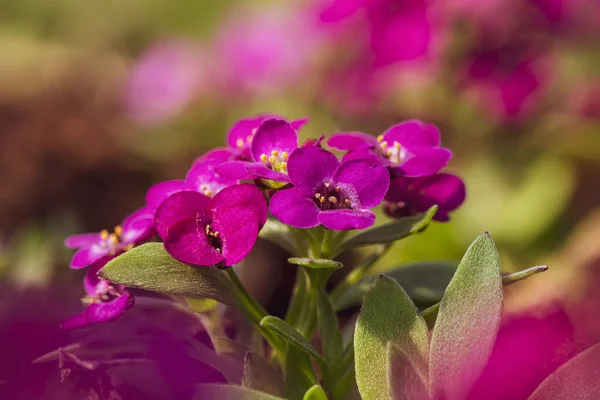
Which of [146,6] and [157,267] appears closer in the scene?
[157,267]

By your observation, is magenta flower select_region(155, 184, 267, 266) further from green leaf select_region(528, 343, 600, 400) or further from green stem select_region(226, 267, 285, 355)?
green leaf select_region(528, 343, 600, 400)

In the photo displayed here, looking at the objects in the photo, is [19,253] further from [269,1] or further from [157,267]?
[269,1]

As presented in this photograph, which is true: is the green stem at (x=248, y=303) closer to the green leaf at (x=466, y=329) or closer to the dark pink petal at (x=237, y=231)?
the dark pink petal at (x=237, y=231)

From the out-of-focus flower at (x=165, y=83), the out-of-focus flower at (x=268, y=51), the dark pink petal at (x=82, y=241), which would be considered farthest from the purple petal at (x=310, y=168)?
the out-of-focus flower at (x=165, y=83)

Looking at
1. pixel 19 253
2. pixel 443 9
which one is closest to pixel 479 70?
pixel 443 9

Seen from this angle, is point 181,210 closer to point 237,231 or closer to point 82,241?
point 237,231

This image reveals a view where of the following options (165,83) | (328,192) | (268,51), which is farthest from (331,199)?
(165,83)

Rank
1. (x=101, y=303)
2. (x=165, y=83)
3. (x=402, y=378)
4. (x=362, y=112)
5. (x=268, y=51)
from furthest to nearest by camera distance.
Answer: (x=165, y=83) → (x=268, y=51) → (x=362, y=112) → (x=101, y=303) → (x=402, y=378)
